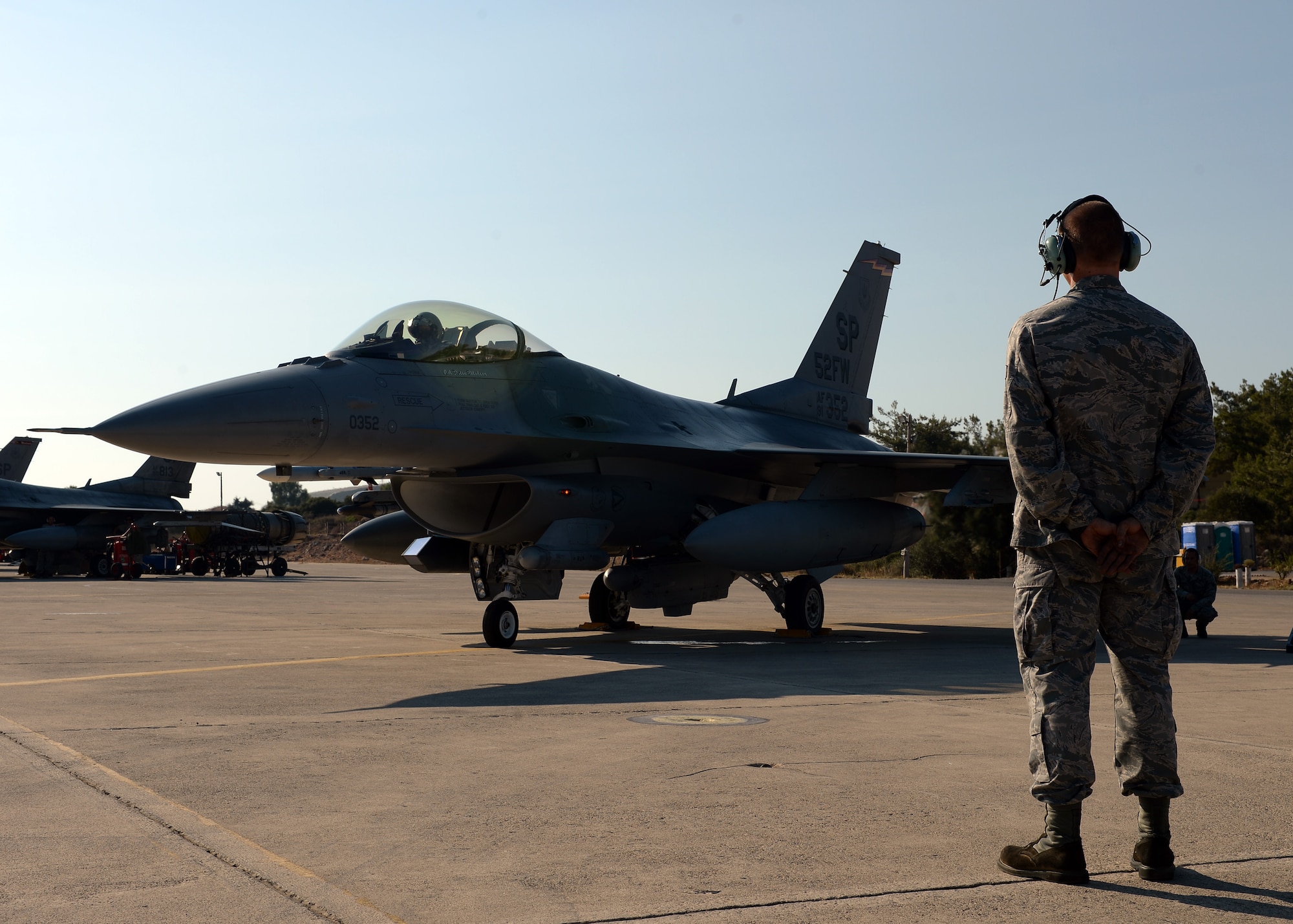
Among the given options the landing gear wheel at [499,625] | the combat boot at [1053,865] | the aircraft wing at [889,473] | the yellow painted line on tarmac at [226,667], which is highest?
the aircraft wing at [889,473]

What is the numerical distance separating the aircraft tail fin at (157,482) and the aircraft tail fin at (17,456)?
16.5ft

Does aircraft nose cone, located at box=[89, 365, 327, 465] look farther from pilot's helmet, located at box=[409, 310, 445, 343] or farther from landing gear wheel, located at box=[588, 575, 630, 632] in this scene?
landing gear wheel, located at box=[588, 575, 630, 632]

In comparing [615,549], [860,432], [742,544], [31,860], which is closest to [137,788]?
[31,860]

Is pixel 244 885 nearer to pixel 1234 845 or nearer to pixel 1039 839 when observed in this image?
pixel 1039 839

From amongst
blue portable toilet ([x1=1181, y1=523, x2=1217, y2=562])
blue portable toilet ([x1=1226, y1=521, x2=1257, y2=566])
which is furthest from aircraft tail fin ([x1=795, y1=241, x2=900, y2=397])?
blue portable toilet ([x1=1226, y1=521, x2=1257, y2=566])

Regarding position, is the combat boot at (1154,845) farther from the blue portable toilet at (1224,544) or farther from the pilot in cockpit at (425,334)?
the blue portable toilet at (1224,544)

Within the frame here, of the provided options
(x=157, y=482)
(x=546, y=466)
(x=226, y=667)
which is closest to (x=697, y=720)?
(x=226, y=667)

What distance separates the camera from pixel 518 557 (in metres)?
11.8

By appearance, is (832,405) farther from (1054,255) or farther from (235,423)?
(1054,255)

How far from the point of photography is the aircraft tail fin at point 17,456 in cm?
4547

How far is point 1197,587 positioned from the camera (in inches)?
588

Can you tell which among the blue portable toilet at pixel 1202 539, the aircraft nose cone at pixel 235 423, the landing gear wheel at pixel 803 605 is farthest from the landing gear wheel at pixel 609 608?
the blue portable toilet at pixel 1202 539

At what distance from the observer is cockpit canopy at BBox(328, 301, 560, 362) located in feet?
37.8

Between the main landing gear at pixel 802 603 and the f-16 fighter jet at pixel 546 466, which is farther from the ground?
the f-16 fighter jet at pixel 546 466
